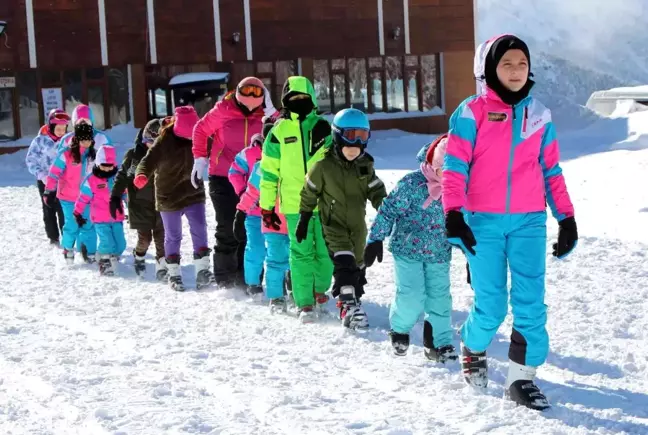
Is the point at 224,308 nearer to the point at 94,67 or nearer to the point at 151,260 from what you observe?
the point at 151,260

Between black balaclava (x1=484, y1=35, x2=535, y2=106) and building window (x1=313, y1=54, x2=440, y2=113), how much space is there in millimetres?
26766

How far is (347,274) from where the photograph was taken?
23.9 ft

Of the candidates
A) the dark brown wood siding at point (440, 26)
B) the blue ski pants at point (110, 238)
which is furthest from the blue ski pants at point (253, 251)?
the dark brown wood siding at point (440, 26)

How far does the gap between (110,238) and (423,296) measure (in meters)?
5.26

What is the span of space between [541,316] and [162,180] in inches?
208

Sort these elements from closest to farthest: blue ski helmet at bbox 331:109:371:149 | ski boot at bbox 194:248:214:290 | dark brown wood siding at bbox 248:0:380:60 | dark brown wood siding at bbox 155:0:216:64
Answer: blue ski helmet at bbox 331:109:371:149, ski boot at bbox 194:248:214:290, dark brown wood siding at bbox 155:0:216:64, dark brown wood siding at bbox 248:0:380:60

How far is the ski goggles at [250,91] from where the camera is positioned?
876 centimetres

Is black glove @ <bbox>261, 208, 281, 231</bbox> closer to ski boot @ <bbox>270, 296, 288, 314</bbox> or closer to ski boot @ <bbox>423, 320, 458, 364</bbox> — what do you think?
ski boot @ <bbox>270, 296, 288, 314</bbox>

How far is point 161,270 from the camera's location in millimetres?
10188

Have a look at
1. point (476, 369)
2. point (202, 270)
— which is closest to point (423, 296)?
point (476, 369)

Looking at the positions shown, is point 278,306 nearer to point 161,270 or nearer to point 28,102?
point 161,270

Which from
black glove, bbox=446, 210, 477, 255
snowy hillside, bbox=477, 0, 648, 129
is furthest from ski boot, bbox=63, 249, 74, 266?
snowy hillside, bbox=477, 0, 648, 129

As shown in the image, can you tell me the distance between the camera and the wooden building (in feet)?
95.7

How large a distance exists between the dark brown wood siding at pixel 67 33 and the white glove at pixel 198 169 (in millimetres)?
21215
